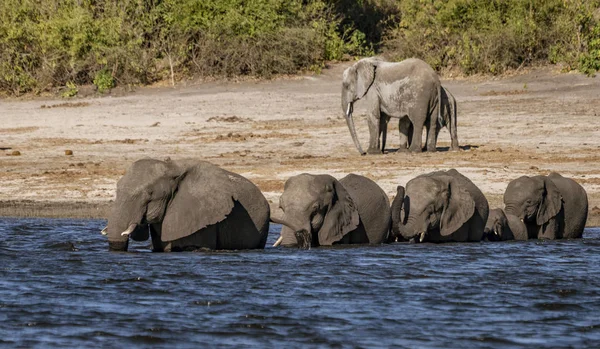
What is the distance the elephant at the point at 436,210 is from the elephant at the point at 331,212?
0.79 ft

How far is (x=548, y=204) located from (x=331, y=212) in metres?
3.32

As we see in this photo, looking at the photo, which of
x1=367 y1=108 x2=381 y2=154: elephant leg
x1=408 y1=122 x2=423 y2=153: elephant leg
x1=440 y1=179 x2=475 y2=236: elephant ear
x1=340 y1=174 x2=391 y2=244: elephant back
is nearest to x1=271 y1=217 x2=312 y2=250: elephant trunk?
x1=340 y1=174 x2=391 y2=244: elephant back

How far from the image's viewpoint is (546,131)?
867 inches

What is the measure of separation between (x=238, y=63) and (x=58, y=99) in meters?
4.23

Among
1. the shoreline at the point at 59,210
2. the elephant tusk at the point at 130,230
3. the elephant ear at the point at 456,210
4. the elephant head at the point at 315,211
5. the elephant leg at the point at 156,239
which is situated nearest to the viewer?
the elephant tusk at the point at 130,230

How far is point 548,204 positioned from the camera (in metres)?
15.6

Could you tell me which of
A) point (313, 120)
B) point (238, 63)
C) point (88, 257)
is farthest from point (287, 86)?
point (88, 257)

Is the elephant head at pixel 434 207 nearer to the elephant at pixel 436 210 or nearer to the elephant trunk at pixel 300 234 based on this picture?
the elephant at pixel 436 210

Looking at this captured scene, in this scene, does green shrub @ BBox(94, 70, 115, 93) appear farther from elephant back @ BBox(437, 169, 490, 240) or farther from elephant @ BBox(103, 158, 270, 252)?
elephant @ BBox(103, 158, 270, 252)

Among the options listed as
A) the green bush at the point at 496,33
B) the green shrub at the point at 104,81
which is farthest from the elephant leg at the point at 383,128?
the green shrub at the point at 104,81

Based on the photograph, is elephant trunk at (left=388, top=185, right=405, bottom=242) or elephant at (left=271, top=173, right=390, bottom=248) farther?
elephant trunk at (left=388, top=185, right=405, bottom=242)

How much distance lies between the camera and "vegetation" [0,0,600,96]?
28766 mm

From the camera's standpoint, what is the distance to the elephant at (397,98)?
21812mm

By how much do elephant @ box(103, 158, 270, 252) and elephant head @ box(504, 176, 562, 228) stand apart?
147 inches
